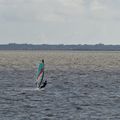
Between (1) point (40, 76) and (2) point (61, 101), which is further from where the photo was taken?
(1) point (40, 76)

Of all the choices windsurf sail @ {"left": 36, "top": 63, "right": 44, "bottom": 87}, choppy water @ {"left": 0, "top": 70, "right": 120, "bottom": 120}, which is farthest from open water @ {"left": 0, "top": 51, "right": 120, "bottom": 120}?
windsurf sail @ {"left": 36, "top": 63, "right": 44, "bottom": 87}

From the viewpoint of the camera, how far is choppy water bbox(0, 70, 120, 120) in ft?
165

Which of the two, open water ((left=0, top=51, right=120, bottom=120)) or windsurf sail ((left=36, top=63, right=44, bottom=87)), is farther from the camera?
windsurf sail ((left=36, top=63, right=44, bottom=87))

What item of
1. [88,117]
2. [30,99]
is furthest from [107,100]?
[88,117]

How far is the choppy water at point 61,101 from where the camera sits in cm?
5022

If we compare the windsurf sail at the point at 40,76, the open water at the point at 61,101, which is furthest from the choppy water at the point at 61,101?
the windsurf sail at the point at 40,76

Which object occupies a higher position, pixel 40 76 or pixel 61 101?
pixel 40 76

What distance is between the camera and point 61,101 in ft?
193

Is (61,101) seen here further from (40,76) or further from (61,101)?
(40,76)

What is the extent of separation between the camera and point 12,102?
58219mm

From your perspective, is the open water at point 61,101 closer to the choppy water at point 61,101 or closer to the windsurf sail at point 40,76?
the choppy water at point 61,101

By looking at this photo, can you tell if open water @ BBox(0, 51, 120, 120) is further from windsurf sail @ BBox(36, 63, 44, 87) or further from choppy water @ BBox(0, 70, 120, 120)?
windsurf sail @ BBox(36, 63, 44, 87)

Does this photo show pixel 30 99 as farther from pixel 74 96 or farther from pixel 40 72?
pixel 40 72

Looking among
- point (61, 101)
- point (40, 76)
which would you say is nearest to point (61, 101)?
point (61, 101)
